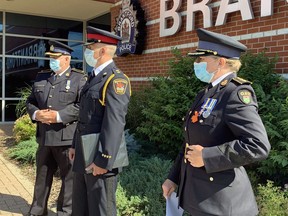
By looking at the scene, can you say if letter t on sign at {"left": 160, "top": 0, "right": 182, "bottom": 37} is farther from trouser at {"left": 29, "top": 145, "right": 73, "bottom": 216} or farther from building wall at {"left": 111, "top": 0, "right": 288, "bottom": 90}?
trouser at {"left": 29, "top": 145, "right": 73, "bottom": 216}

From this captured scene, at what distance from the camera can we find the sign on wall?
7770 mm

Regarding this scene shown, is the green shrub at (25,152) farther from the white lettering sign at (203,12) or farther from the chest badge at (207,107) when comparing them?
the chest badge at (207,107)

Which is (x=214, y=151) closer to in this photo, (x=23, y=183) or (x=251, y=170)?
(x=251, y=170)

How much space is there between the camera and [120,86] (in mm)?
2900

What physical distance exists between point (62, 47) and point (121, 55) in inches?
173

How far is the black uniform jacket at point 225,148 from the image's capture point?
1877mm

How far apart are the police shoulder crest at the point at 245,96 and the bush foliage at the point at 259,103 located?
201 centimetres

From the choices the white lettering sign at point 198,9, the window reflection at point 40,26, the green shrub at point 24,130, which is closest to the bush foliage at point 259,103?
the white lettering sign at point 198,9

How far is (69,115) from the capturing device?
3.90 m

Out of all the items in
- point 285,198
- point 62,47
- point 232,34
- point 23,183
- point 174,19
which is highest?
point 174,19

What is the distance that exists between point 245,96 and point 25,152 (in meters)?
5.56

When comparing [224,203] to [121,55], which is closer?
[224,203]

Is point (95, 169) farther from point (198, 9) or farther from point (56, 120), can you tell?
point (198, 9)

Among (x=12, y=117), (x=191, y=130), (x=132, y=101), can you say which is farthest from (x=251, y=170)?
(x=12, y=117)
